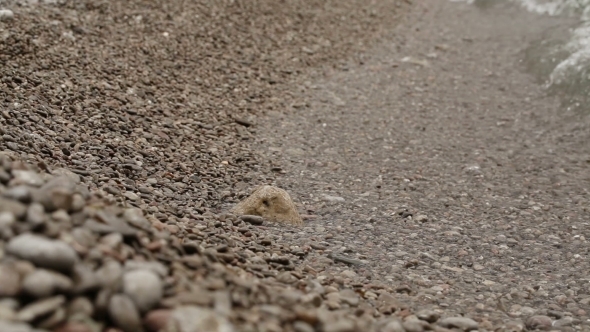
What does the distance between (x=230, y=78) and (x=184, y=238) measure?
16.2 feet

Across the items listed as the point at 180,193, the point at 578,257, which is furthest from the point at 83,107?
the point at 578,257

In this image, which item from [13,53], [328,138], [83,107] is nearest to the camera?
[83,107]

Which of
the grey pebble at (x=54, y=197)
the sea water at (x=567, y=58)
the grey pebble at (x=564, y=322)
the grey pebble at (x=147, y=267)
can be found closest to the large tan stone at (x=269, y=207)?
the grey pebble at (x=564, y=322)

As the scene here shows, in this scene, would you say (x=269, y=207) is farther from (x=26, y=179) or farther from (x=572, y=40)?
(x=572, y=40)

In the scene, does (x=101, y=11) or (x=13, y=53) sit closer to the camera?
(x=13, y=53)

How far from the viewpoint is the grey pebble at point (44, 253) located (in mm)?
2721

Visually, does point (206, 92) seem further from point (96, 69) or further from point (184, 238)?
point (184, 238)

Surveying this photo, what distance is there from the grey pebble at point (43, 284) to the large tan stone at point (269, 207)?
3092mm

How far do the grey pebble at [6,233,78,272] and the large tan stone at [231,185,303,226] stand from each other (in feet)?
9.90

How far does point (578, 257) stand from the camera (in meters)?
5.74

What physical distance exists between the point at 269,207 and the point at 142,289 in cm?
303

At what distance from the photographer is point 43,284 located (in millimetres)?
2631

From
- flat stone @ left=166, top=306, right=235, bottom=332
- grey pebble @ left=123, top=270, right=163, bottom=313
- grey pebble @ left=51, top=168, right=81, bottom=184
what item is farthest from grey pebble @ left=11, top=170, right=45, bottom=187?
grey pebble @ left=51, top=168, right=81, bottom=184

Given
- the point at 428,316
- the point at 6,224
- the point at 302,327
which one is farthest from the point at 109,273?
the point at 428,316
